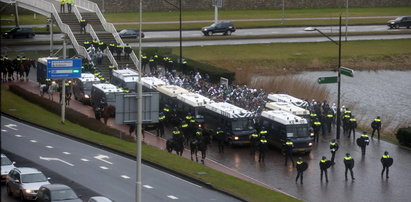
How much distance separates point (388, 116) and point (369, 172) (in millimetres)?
17368

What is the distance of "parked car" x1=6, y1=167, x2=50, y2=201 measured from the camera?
26.5 m

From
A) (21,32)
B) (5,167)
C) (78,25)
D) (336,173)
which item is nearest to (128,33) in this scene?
(21,32)

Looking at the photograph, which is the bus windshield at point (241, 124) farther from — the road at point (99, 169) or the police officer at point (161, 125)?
the road at point (99, 169)

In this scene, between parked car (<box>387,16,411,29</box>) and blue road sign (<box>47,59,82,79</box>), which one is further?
parked car (<box>387,16,411,29</box>)

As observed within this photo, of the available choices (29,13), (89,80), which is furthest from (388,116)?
(29,13)

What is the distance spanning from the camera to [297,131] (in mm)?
39406

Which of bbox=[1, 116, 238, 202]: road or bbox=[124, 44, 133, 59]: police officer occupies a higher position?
bbox=[124, 44, 133, 59]: police officer

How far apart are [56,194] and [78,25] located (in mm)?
42696

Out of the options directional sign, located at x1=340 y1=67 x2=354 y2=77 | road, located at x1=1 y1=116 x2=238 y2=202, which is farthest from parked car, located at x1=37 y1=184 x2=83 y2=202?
directional sign, located at x1=340 y1=67 x2=354 y2=77

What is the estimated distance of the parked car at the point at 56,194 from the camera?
2475 centimetres

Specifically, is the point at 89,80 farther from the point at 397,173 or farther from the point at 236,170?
the point at 397,173

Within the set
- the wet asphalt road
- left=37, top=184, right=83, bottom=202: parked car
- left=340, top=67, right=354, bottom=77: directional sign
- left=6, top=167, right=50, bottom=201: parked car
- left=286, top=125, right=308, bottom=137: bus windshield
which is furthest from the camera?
left=340, top=67, right=354, bottom=77: directional sign

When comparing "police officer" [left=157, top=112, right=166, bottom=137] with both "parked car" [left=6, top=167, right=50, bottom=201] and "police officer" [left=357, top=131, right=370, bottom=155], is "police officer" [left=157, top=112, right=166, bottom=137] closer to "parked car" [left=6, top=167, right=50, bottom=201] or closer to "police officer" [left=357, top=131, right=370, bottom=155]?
"police officer" [left=357, top=131, right=370, bottom=155]

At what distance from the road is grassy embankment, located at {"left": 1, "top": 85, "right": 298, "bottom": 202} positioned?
0.70m
